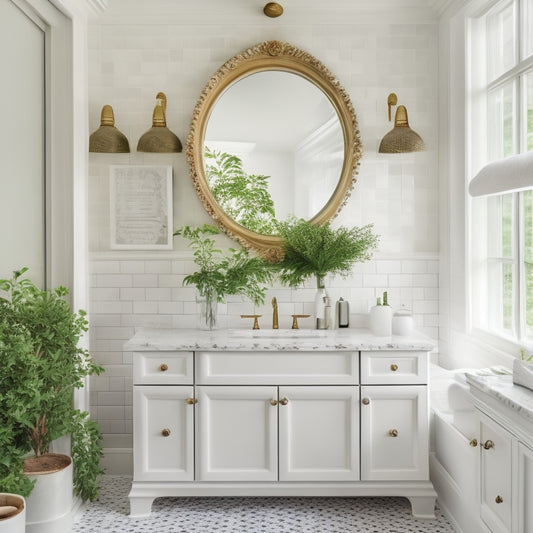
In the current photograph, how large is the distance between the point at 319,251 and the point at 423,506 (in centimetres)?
148

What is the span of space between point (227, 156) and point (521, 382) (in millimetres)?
2155

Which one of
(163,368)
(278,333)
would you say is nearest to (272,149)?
(278,333)

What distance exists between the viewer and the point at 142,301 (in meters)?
3.77

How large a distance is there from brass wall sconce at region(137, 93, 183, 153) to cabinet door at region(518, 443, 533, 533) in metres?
2.47

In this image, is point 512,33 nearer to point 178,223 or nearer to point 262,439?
point 178,223

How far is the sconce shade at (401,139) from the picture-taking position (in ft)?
11.6

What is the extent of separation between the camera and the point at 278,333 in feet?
11.4

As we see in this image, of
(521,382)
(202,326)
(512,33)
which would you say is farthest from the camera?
(202,326)

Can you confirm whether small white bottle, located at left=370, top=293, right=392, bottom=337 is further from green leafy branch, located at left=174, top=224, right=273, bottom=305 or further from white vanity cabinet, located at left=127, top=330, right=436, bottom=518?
green leafy branch, located at left=174, top=224, right=273, bottom=305

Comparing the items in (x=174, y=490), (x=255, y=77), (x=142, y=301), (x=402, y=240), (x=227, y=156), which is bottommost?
(x=174, y=490)

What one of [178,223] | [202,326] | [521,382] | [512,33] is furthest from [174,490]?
[512,33]

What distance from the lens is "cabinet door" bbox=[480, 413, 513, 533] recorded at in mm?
2229

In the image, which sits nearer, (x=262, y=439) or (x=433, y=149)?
(x=262, y=439)

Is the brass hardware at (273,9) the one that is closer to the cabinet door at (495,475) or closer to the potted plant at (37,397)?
the potted plant at (37,397)
